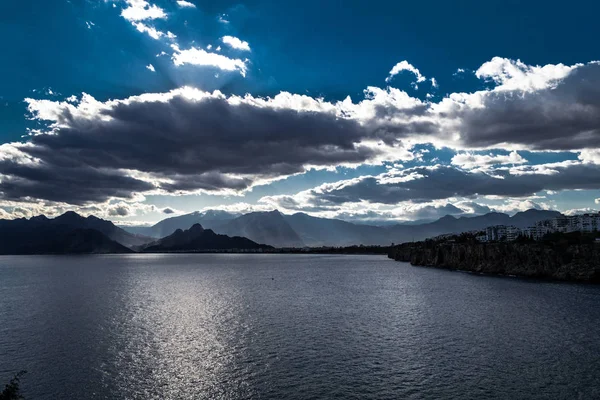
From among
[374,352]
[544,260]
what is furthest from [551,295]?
[374,352]

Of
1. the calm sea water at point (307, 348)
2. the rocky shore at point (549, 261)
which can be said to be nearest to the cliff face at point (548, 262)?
the rocky shore at point (549, 261)

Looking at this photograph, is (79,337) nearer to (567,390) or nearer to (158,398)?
(158,398)

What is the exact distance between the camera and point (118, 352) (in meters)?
51.2

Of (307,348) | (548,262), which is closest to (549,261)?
(548,262)

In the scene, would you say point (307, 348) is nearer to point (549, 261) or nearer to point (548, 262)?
point (548, 262)

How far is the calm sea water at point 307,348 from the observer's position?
3875 centimetres

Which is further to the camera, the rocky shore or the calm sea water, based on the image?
the rocky shore

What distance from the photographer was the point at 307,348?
52.3 meters

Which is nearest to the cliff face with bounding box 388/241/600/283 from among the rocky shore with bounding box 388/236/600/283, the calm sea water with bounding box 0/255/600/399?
the rocky shore with bounding box 388/236/600/283

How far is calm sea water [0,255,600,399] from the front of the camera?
Result: 38750 mm

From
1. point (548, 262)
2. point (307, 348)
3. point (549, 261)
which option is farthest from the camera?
point (548, 262)

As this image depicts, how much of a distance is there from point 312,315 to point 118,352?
36479mm

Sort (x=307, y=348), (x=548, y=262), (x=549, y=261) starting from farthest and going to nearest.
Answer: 1. (x=548, y=262)
2. (x=549, y=261)
3. (x=307, y=348)

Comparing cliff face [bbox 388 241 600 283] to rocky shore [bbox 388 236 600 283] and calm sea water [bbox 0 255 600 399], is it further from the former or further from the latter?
calm sea water [bbox 0 255 600 399]
